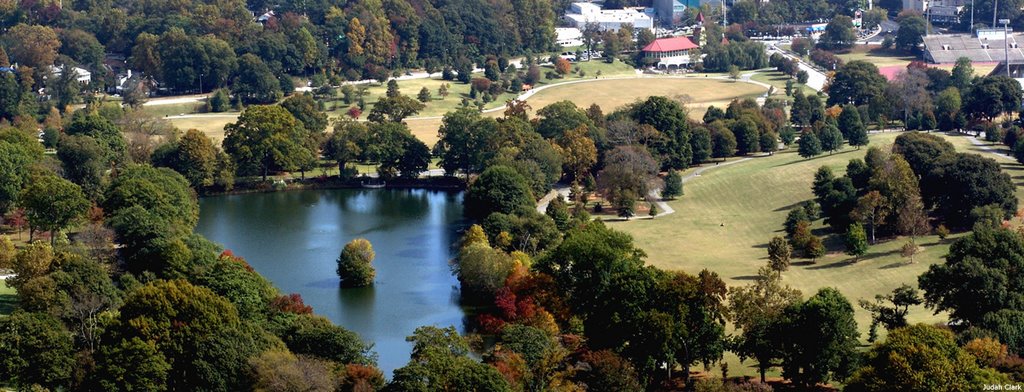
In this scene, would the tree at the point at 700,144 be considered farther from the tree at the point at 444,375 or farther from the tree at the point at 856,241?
the tree at the point at 444,375

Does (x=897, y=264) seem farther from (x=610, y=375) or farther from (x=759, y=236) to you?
(x=610, y=375)

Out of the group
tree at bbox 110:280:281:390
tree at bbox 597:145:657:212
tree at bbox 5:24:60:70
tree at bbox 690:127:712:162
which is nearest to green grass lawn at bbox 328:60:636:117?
tree at bbox 5:24:60:70

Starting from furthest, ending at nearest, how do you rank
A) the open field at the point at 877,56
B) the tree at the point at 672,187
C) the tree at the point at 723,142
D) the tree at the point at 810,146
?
the open field at the point at 877,56 < the tree at the point at 723,142 < the tree at the point at 810,146 < the tree at the point at 672,187

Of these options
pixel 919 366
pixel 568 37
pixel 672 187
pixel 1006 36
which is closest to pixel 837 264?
pixel 672 187

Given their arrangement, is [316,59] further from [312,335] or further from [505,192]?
[312,335]

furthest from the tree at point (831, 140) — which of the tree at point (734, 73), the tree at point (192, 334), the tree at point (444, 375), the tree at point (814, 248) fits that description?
the tree at point (192, 334)

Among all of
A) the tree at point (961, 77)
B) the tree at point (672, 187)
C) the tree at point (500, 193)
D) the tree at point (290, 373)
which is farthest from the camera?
the tree at point (961, 77)
